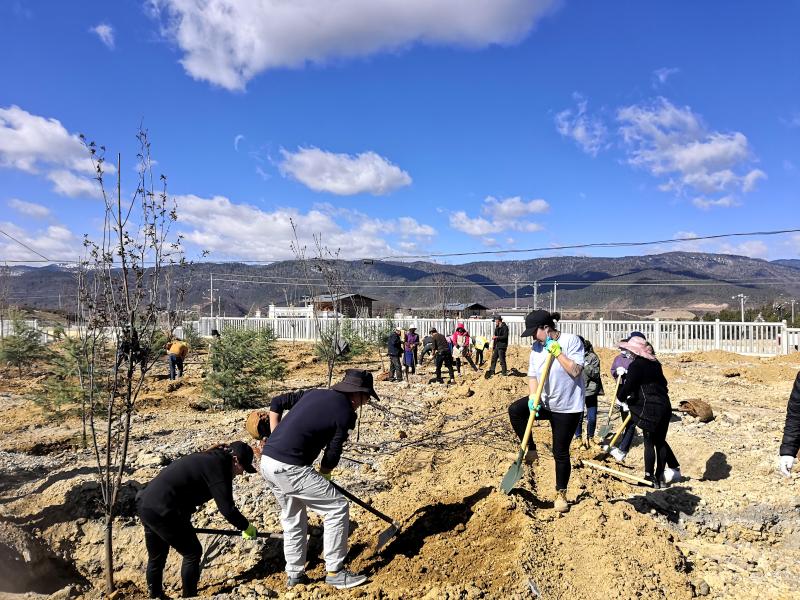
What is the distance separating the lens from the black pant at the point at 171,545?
3479 millimetres

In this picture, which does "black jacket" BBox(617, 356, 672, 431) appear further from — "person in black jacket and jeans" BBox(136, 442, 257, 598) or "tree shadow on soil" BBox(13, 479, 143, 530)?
"tree shadow on soil" BBox(13, 479, 143, 530)

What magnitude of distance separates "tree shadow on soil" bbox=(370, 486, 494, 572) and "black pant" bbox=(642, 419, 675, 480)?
1.59 m

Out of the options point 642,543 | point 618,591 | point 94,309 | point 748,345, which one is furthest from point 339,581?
point 748,345

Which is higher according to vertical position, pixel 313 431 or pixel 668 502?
pixel 313 431

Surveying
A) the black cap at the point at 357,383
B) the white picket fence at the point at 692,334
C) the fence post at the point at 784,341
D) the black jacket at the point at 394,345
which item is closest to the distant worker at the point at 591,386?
the black cap at the point at 357,383

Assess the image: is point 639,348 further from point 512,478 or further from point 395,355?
point 395,355

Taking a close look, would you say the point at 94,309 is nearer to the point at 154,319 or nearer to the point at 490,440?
the point at 154,319

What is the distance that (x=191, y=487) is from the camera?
3551mm

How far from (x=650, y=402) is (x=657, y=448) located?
53 cm

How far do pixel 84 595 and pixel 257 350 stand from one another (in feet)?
23.4

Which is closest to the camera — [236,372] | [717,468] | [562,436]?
[562,436]

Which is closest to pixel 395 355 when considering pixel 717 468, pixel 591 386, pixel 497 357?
pixel 497 357

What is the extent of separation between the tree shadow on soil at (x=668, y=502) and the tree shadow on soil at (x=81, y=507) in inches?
181

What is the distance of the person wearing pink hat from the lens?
16.4 ft
